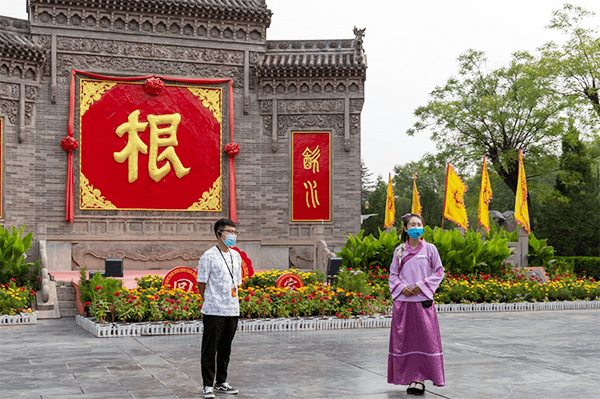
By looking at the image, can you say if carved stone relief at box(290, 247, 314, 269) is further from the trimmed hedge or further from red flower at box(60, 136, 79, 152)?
the trimmed hedge

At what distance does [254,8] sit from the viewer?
21094 millimetres

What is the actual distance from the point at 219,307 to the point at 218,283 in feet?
0.77

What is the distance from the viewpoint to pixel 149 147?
20.2 metres

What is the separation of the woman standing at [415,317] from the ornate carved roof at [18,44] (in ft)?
52.2

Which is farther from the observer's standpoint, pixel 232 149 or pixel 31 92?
pixel 232 149

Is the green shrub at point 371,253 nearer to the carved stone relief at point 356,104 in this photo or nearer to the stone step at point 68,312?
the stone step at point 68,312

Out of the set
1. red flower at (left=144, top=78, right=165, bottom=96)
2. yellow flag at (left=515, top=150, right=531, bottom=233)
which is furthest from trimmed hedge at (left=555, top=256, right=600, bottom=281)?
red flower at (left=144, top=78, right=165, bottom=96)

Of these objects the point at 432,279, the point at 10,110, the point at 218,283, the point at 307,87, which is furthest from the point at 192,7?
the point at 432,279

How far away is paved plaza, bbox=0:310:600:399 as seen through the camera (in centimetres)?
620

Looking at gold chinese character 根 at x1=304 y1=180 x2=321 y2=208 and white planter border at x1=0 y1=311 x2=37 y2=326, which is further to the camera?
gold chinese character 根 at x1=304 y1=180 x2=321 y2=208

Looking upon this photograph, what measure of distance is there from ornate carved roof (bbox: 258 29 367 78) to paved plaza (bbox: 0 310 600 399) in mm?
11851

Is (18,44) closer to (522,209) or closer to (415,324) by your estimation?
(522,209)

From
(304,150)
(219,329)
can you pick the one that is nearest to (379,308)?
(219,329)

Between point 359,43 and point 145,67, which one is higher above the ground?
point 359,43
